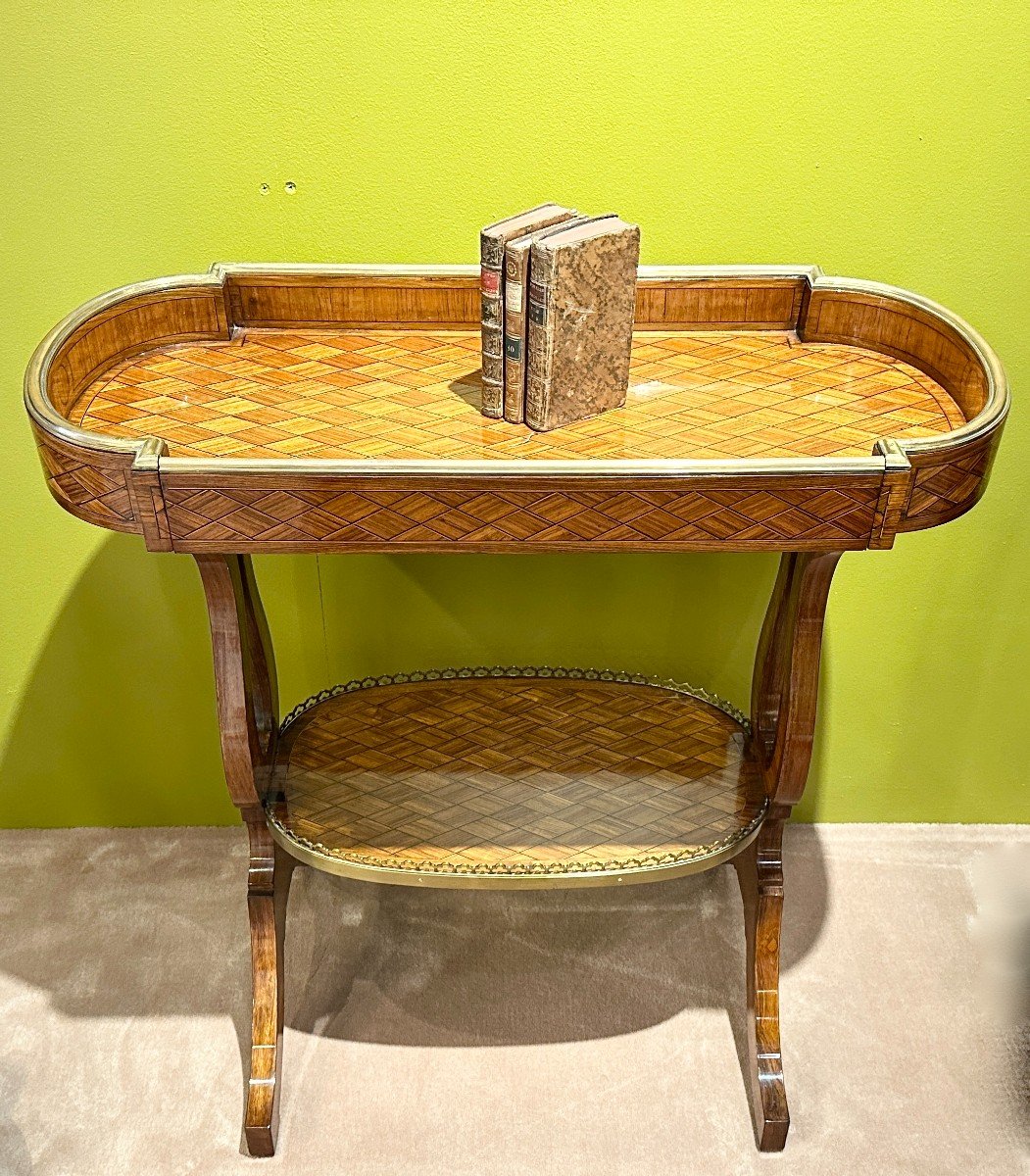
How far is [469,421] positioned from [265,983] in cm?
96

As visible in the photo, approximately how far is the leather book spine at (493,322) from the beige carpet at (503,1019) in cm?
108

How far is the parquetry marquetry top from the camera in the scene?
153 cm

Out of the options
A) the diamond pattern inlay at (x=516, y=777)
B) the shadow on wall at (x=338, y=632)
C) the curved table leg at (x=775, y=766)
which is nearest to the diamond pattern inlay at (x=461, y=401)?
the curved table leg at (x=775, y=766)

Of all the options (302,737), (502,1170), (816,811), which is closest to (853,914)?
(816,811)

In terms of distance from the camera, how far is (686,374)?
1834mm

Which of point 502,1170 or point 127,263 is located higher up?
point 127,263

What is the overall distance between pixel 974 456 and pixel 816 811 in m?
1.21

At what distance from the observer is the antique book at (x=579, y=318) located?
161 centimetres

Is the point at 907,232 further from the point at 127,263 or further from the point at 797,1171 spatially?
the point at 797,1171

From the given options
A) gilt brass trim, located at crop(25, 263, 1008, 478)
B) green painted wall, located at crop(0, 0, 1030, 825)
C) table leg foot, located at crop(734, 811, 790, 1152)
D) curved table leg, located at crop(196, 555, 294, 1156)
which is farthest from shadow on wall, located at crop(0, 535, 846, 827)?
gilt brass trim, located at crop(25, 263, 1008, 478)

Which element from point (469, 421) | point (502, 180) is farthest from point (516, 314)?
point (502, 180)

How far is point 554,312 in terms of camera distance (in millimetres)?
1621

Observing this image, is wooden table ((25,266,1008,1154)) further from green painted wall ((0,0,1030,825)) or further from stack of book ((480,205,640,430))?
green painted wall ((0,0,1030,825))

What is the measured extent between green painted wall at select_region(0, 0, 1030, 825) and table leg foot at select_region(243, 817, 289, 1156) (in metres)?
0.50
